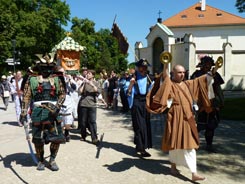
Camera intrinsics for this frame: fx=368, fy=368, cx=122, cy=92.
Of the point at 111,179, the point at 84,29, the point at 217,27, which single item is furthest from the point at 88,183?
the point at 84,29

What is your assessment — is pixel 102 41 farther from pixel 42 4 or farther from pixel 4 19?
pixel 4 19

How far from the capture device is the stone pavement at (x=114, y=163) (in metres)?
5.99

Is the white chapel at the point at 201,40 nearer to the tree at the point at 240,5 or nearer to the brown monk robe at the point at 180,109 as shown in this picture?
the tree at the point at 240,5

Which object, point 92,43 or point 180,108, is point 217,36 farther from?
point 180,108

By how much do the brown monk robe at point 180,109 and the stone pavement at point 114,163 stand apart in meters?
0.41

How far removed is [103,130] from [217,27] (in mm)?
46739

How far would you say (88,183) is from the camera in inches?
228

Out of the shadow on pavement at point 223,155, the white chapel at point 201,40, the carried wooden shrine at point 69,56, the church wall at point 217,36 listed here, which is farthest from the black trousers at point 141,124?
the church wall at point 217,36

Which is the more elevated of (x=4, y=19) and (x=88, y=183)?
(x=4, y=19)

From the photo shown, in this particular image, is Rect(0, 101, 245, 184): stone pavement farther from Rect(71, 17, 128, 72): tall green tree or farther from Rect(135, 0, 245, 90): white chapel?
Rect(71, 17, 128, 72): tall green tree

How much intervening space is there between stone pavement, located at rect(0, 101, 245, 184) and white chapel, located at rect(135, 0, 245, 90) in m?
24.7

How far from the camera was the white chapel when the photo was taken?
34.1 meters

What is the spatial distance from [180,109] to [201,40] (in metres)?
50.3

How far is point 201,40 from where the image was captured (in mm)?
54406
